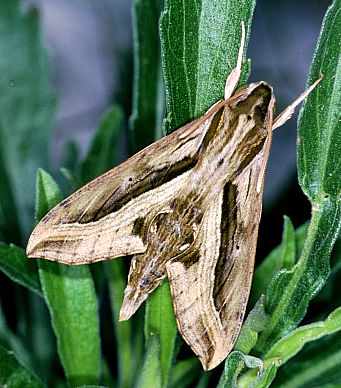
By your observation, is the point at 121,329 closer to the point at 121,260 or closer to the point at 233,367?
the point at 121,260

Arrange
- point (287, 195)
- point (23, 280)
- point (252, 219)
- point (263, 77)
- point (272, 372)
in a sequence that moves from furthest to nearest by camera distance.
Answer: point (263, 77)
point (287, 195)
point (23, 280)
point (252, 219)
point (272, 372)

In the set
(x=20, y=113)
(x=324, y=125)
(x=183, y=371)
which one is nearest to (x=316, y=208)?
(x=324, y=125)

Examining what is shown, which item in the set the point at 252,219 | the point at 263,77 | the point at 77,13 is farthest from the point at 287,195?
the point at 77,13

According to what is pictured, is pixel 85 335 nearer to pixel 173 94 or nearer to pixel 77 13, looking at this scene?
pixel 173 94

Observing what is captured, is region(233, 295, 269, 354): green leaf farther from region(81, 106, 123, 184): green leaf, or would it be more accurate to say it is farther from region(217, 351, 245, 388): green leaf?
region(81, 106, 123, 184): green leaf

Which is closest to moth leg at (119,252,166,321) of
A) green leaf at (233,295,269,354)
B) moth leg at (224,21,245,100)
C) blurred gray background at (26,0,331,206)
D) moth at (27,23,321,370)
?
moth at (27,23,321,370)

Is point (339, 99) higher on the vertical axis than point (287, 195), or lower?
higher
